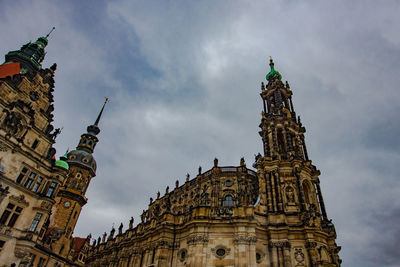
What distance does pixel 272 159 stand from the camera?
110 feet

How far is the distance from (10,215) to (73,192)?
80.4 ft

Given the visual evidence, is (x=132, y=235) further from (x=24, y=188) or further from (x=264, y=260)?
(x=264, y=260)

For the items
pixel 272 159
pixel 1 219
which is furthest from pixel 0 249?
pixel 272 159

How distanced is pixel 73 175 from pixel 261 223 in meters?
40.5

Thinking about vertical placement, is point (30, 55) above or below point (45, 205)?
above

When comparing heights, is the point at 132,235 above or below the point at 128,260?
above

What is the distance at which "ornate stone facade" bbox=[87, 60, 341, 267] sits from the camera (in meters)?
25.6

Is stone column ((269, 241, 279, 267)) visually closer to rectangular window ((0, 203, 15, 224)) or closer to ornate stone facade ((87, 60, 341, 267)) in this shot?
ornate stone facade ((87, 60, 341, 267))

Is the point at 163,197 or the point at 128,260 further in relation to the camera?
the point at 163,197

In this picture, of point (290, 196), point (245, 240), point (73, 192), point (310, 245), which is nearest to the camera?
point (245, 240)

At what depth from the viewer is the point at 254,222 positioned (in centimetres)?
2611

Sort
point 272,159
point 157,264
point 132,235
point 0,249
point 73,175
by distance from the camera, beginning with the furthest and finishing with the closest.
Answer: point 73,175, point 132,235, point 272,159, point 157,264, point 0,249

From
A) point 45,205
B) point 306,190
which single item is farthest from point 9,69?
point 306,190

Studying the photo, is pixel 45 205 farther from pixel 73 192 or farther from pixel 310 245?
pixel 310 245
